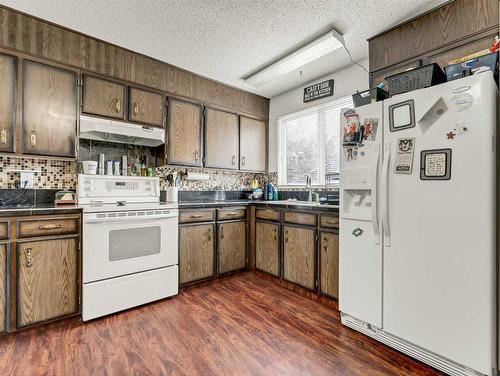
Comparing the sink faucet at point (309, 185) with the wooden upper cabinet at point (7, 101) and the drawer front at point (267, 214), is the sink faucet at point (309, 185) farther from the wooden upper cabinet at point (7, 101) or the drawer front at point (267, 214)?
the wooden upper cabinet at point (7, 101)

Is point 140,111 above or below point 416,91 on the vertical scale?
above

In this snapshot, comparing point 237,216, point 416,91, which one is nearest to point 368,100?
point 416,91

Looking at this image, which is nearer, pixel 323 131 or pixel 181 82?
pixel 181 82

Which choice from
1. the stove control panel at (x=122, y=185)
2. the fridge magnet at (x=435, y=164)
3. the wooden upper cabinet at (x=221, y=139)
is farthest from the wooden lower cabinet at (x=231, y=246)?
the fridge magnet at (x=435, y=164)

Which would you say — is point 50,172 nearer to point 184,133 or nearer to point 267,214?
point 184,133

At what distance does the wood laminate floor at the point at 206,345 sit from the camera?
158cm

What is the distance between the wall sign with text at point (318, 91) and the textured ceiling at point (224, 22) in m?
0.42

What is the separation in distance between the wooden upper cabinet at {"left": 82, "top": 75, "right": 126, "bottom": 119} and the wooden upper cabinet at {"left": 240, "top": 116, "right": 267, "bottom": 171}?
1.67 meters

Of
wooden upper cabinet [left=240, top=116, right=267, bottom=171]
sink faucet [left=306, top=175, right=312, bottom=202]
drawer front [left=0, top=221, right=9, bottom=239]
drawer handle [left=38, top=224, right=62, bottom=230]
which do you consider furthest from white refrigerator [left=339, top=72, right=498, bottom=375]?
drawer front [left=0, top=221, right=9, bottom=239]

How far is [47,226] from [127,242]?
0.61 m

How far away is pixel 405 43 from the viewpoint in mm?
2242

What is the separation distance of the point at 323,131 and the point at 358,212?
5.56 feet

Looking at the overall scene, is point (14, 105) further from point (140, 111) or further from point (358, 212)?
point (358, 212)

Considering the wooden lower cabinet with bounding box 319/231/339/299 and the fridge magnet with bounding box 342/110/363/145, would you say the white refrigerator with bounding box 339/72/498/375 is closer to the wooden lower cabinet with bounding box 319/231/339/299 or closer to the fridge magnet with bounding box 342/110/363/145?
the fridge magnet with bounding box 342/110/363/145
